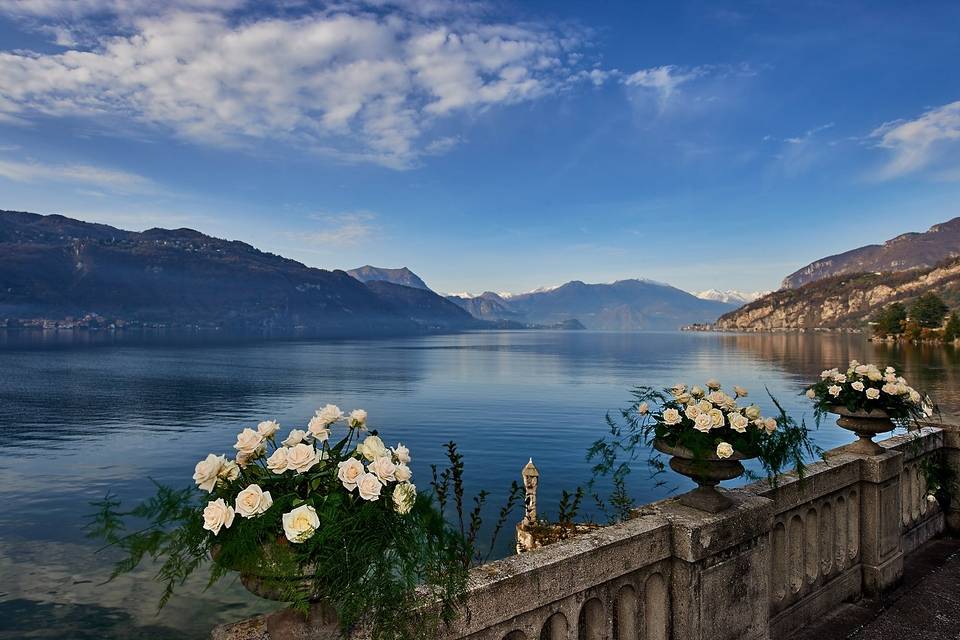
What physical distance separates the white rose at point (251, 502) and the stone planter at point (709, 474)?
3287 millimetres

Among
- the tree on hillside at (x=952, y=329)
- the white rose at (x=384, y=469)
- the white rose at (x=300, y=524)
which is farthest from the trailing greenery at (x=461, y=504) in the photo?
the tree on hillside at (x=952, y=329)

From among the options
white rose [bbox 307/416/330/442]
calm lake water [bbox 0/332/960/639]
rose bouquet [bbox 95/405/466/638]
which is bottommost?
calm lake water [bbox 0/332/960/639]

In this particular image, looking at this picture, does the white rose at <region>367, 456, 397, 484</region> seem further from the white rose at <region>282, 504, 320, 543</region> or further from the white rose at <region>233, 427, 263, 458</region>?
the white rose at <region>233, 427, 263, 458</region>

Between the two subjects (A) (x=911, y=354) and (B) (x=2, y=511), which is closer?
(B) (x=2, y=511)

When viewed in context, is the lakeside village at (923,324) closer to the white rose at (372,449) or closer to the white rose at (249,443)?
the white rose at (372,449)

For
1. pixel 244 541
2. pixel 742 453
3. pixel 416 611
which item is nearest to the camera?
pixel 244 541

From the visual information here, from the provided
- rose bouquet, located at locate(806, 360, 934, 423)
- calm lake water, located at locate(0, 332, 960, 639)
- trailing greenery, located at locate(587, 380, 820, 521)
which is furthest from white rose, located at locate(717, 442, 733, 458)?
calm lake water, located at locate(0, 332, 960, 639)

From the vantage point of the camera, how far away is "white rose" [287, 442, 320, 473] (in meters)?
2.75

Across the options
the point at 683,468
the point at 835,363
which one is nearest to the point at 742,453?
the point at 683,468

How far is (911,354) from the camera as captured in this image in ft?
366

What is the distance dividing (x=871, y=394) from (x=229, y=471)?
6.72 metres

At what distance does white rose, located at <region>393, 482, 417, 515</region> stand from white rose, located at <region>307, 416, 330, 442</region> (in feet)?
2.21

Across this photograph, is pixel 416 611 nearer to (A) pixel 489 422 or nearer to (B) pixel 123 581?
(B) pixel 123 581

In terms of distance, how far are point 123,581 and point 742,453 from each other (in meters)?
20.7
